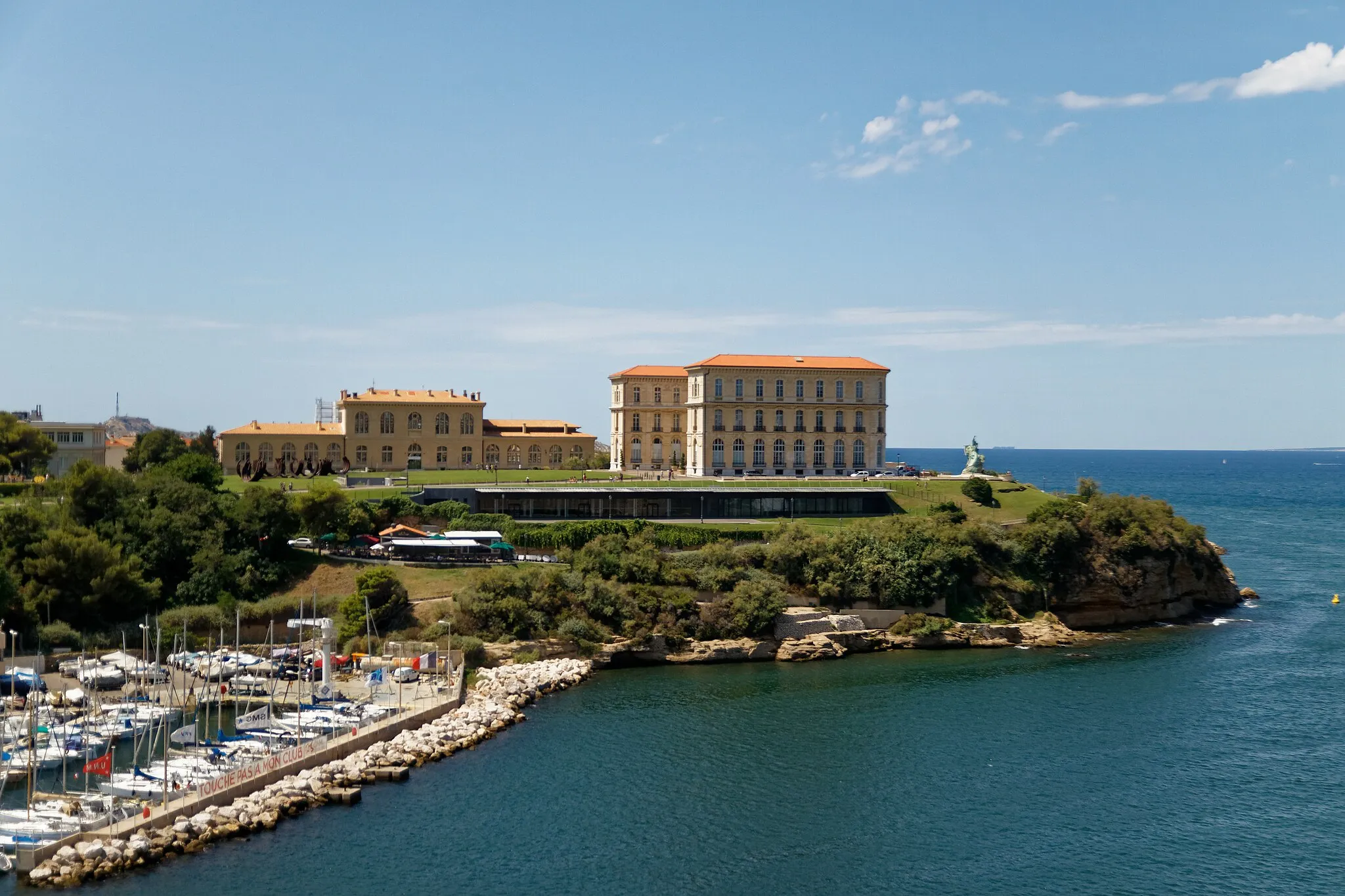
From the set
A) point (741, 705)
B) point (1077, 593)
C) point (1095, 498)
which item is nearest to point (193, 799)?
point (741, 705)

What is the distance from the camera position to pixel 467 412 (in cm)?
10038

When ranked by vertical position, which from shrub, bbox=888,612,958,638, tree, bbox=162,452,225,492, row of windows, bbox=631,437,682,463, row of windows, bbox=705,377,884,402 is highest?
row of windows, bbox=705,377,884,402

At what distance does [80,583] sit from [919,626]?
128 feet

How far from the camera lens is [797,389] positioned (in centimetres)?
9112

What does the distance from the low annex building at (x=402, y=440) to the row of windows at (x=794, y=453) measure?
56.5ft

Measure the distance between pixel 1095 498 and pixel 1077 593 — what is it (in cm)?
1021

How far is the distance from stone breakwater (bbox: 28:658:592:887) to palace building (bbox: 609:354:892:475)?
42500 millimetres

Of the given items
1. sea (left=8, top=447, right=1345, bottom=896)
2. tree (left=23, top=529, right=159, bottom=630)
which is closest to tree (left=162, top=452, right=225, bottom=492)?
tree (left=23, top=529, right=159, bottom=630)

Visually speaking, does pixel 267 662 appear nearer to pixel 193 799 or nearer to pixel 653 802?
pixel 193 799

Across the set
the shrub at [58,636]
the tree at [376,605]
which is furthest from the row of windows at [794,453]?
the shrub at [58,636]

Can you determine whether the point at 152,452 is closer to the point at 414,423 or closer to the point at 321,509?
the point at 414,423

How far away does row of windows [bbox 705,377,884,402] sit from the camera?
297ft

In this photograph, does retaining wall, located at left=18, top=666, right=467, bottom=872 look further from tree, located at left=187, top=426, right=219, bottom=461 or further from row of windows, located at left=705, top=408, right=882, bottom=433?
tree, located at left=187, top=426, right=219, bottom=461

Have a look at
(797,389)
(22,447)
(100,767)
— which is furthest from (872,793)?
(22,447)
